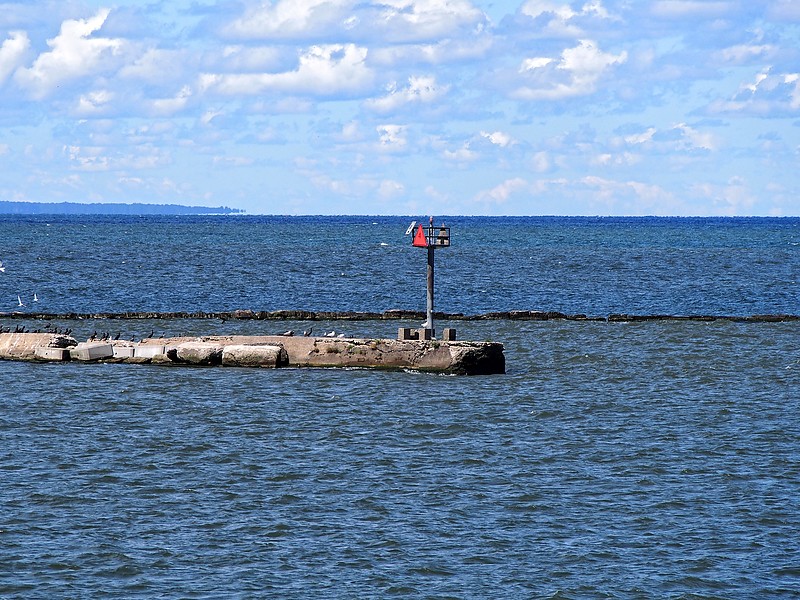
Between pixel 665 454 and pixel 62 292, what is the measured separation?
167ft

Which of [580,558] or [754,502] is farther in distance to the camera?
[754,502]

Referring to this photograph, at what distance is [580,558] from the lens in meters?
19.0

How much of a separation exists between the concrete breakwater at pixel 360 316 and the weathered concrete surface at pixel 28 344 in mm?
13664

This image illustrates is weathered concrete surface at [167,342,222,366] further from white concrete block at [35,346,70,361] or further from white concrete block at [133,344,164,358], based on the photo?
white concrete block at [35,346,70,361]

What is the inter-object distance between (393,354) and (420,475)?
1447cm

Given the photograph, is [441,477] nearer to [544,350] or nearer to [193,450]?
[193,450]

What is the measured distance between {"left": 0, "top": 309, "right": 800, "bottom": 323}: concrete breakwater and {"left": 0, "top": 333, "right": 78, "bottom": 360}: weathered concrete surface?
13664 mm

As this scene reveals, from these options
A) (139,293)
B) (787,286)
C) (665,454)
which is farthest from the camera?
(787,286)

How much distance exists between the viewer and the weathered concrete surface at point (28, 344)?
41.3 metres

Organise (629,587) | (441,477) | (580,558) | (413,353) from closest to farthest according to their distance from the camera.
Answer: (629,587) < (580,558) < (441,477) < (413,353)

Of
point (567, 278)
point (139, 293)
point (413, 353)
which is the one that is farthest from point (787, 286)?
point (413, 353)

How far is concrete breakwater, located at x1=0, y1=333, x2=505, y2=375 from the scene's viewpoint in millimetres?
38219

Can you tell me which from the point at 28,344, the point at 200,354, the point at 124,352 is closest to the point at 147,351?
the point at 124,352

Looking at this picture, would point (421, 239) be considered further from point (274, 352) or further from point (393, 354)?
point (274, 352)
